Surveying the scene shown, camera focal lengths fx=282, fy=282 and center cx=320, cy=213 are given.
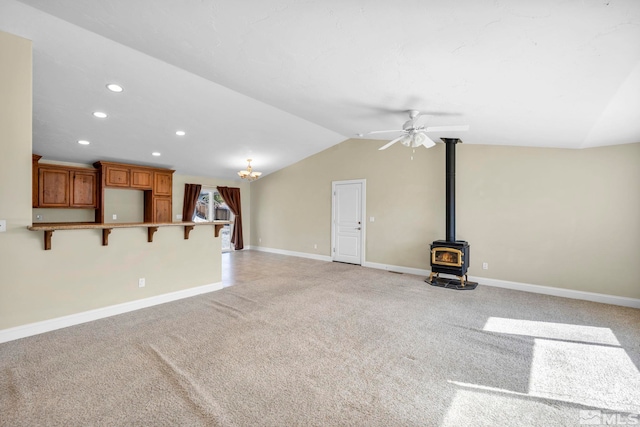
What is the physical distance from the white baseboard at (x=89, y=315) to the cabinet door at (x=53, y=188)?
364cm

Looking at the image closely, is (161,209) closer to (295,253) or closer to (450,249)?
(295,253)

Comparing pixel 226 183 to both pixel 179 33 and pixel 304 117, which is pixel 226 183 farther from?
pixel 179 33

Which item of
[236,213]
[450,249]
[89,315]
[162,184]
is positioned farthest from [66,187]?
[450,249]

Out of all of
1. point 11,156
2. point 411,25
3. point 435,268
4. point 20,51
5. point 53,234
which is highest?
point 20,51

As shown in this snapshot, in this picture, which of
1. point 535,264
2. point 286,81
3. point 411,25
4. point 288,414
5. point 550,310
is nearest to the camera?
point 288,414

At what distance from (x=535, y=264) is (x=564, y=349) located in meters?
2.32

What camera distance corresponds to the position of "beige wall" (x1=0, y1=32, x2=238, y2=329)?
2691mm

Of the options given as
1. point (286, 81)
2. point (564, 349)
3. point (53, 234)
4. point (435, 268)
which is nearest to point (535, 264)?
point (435, 268)

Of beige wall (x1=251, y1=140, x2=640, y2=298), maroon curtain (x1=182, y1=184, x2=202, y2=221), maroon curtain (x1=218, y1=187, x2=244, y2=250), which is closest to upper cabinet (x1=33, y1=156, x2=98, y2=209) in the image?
maroon curtain (x1=182, y1=184, x2=202, y2=221)

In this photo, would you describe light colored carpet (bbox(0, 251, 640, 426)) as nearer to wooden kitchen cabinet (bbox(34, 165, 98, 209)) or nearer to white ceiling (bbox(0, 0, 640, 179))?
white ceiling (bbox(0, 0, 640, 179))

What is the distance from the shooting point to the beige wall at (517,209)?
13.3 feet

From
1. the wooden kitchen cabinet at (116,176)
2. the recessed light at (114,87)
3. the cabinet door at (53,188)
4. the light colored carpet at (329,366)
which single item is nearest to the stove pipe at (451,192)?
the light colored carpet at (329,366)

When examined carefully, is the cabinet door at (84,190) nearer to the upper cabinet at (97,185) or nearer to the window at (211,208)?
the upper cabinet at (97,185)

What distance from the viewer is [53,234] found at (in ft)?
9.86
